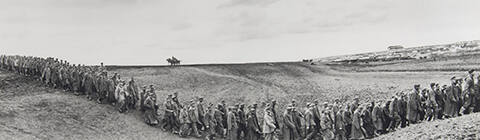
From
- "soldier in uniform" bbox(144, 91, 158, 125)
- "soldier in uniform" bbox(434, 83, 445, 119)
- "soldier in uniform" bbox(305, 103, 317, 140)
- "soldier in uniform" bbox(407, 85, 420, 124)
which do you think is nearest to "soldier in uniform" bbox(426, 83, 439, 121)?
"soldier in uniform" bbox(434, 83, 445, 119)

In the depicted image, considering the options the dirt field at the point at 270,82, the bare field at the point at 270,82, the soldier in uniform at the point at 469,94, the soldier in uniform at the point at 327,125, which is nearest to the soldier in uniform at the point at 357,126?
the soldier in uniform at the point at 327,125

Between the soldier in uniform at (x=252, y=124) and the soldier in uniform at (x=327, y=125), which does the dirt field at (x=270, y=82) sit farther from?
the soldier in uniform at (x=327, y=125)

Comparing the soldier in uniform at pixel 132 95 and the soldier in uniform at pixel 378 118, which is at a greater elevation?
the soldier in uniform at pixel 132 95

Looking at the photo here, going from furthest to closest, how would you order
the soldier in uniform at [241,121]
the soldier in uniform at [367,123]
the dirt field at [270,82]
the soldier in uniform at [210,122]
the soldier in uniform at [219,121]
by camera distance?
the dirt field at [270,82] → the soldier in uniform at [210,122] → the soldier in uniform at [219,121] → the soldier in uniform at [241,121] → the soldier in uniform at [367,123]

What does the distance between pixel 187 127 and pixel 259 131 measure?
3.49 metres

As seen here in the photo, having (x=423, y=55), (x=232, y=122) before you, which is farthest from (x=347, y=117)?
(x=423, y=55)

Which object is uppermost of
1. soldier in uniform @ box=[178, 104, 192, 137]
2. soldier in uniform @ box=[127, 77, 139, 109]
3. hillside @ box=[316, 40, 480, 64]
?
hillside @ box=[316, 40, 480, 64]

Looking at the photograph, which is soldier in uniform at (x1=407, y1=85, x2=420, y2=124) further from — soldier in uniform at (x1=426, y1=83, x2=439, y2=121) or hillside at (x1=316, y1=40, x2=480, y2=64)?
hillside at (x1=316, y1=40, x2=480, y2=64)

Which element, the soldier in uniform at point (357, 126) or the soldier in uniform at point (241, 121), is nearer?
the soldier in uniform at point (357, 126)

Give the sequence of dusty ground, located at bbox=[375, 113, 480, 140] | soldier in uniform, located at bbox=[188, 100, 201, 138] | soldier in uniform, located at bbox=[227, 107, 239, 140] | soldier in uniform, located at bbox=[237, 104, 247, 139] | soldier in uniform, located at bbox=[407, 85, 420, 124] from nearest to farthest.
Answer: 1. dusty ground, located at bbox=[375, 113, 480, 140]
2. soldier in uniform, located at bbox=[407, 85, 420, 124]
3. soldier in uniform, located at bbox=[227, 107, 239, 140]
4. soldier in uniform, located at bbox=[237, 104, 247, 139]
5. soldier in uniform, located at bbox=[188, 100, 201, 138]

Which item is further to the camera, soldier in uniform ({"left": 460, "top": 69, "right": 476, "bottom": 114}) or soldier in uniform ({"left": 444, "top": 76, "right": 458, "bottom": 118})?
soldier in uniform ({"left": 460, "top": 69, "right": 476, "bottom": 114})

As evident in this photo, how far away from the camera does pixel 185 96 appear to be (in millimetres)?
28141

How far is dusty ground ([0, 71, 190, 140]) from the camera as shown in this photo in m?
17.8

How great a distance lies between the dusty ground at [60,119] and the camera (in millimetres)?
17766
